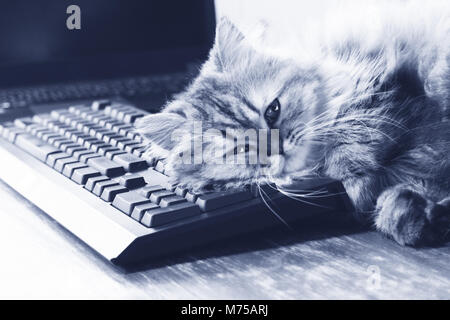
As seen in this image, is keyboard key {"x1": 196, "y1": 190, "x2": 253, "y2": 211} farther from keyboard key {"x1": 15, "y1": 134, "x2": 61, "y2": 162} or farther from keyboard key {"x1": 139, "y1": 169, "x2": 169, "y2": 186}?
keyboard key {"x1": 15, "y1": 134, "x2": 61, "y2": 162}

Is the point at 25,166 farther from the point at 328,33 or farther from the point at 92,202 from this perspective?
the point at 328,33

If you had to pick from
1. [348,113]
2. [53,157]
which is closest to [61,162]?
[53,157]

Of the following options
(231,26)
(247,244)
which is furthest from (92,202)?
(231,26)

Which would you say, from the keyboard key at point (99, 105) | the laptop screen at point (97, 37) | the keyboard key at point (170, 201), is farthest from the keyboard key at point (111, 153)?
the laptop screen at point (97, 37)

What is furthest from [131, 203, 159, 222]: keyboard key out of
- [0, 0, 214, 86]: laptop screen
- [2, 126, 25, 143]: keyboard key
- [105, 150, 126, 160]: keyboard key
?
[0, 0, 214, 86]: laptop screen

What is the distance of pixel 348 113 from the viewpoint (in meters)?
0.93

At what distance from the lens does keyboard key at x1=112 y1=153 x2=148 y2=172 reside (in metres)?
0.84

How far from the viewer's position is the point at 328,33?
3.53ft

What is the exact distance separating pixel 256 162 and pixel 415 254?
31 cm

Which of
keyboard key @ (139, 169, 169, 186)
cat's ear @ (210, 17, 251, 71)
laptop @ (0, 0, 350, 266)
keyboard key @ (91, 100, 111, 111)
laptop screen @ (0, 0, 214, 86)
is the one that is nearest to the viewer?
laptop @ (0, 0, 350, 266)

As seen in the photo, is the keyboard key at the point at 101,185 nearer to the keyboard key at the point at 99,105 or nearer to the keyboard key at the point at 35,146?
the keyboard key at the point at 35,146

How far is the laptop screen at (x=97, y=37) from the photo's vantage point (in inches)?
55.2

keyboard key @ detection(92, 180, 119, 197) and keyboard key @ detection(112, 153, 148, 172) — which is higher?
keyboard key @ detection(112, 153, 148, 172)

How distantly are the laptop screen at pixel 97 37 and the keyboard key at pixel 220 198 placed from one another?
0.89 metres
